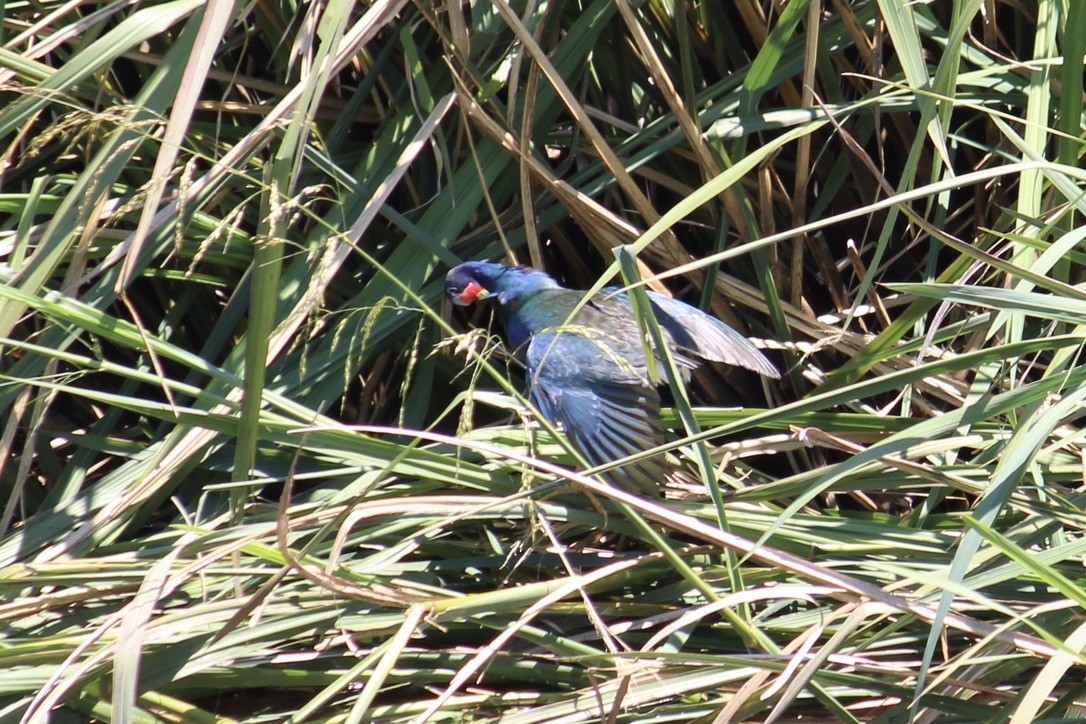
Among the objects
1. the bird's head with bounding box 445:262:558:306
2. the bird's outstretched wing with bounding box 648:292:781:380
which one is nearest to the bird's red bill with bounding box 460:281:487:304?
the bird's head with bounding box 445:262:558:306

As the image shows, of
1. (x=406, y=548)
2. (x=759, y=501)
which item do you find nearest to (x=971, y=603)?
(x=759, y=501)

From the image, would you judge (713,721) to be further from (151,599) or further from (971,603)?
(151,599)

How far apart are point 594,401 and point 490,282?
413 mm

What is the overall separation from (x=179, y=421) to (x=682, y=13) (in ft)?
4.34

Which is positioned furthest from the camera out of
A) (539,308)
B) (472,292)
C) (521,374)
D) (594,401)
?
(521,374)

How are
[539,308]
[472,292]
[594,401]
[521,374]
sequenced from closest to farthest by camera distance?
[594,401] → [472,292] → [539,308] → [521,374]

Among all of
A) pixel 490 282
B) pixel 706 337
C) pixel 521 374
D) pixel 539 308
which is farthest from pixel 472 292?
pixel 706 337

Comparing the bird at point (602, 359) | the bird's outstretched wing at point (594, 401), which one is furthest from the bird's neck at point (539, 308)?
the bird's outstretched wing at point (594, 401)

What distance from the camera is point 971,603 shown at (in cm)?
191

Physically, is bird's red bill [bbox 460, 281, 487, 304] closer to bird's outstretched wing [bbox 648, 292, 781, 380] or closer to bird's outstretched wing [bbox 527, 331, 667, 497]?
bird's outstretched wing [bbox 527, 331, 667, 497]

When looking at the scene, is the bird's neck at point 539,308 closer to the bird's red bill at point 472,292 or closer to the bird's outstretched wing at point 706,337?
the bird's red bill at point 472,292

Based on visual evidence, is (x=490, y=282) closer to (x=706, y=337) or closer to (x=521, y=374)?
(x=521, y=374)

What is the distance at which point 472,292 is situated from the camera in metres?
2.66

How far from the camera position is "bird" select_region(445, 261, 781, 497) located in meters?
2.39
